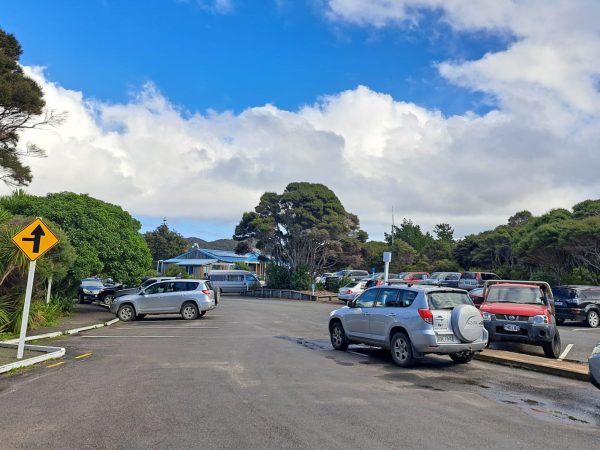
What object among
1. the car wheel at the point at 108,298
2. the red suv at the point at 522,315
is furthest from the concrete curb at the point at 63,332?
the red suv at the point at 522,315

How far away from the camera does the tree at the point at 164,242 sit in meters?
83.9

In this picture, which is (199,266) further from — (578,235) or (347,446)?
(347,446)

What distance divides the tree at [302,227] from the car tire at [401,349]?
33.0 metres

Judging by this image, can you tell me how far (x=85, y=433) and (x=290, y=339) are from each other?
9.65 meters

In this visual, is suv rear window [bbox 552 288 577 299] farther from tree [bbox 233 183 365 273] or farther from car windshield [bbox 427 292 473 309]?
tree [bbox 233 183 365 273]

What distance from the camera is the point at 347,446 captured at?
5.73 metres

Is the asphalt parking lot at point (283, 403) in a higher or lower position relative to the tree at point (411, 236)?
lower

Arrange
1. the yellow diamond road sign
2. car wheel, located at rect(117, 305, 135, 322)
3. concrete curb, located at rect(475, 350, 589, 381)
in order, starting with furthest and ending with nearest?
car wheel, located at rect(117, 305, 135, 322), the yellow diamond road sign, concrete curb, located at rect(475, 350, 589, 381)

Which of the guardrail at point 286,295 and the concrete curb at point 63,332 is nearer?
the concrete curb at point 63,332

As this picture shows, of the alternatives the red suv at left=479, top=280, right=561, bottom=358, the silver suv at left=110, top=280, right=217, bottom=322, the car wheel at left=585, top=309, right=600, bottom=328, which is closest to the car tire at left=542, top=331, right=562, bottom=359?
the red suv at left=479, top=280, right=561, bottom=358

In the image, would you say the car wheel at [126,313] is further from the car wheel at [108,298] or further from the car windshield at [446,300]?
the car windshield at [446,300]

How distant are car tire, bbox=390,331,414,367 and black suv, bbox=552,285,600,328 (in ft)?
46.3

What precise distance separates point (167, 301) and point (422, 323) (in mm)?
A: 13941

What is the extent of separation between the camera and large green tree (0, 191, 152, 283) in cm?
2133
